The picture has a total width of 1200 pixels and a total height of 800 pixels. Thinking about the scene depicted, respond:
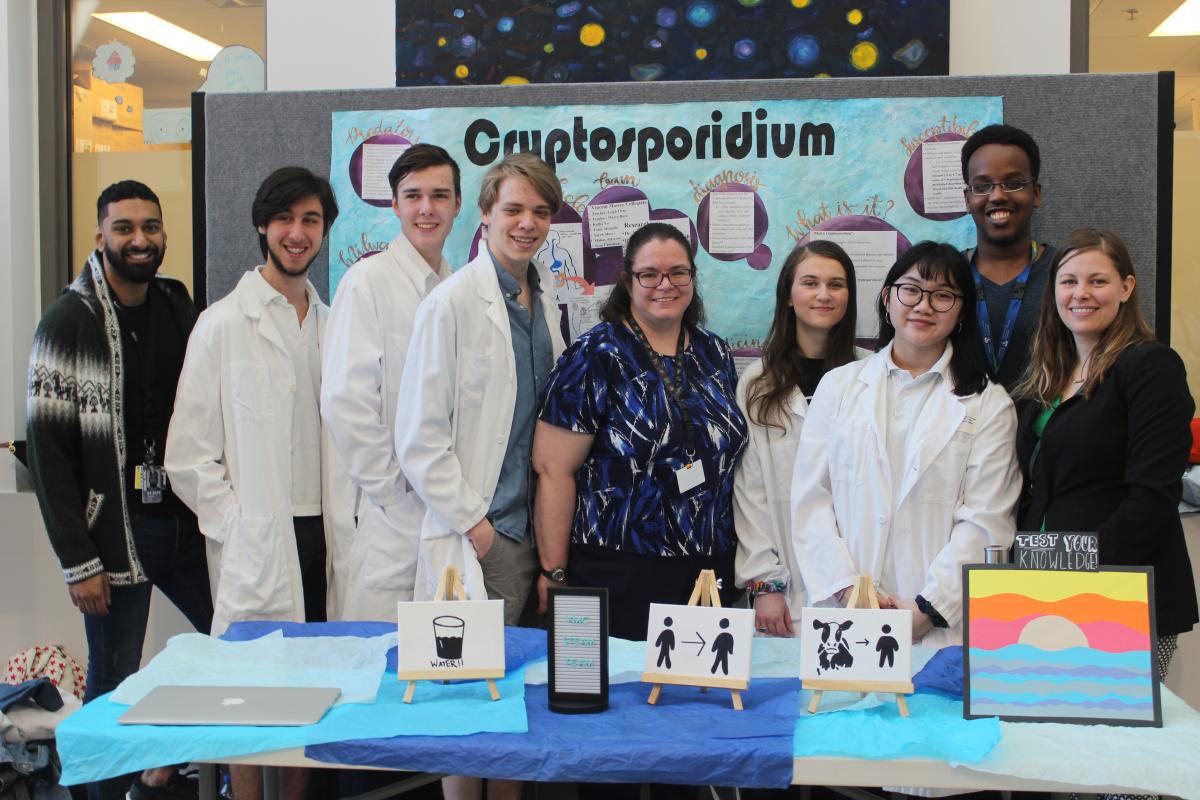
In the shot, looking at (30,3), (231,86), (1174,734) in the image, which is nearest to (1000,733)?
(1174,734)

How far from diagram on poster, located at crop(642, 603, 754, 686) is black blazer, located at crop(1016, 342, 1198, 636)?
91 centimetres

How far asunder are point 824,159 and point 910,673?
1.86 metres

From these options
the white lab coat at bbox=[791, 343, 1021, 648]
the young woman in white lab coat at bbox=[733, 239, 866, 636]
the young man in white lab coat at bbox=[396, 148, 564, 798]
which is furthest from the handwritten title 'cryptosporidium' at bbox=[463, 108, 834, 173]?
the white lab coat at bbox=[791, 343, 1021, 648]

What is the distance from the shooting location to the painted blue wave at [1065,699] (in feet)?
5.66

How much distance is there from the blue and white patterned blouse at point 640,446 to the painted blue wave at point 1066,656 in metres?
0.83

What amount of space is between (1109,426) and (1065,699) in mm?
731

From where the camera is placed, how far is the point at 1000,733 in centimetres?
167

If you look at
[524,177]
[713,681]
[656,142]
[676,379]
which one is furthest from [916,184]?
[713,681]

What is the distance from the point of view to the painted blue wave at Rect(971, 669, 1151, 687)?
1734 millimetres

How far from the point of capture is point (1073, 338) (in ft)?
7.87

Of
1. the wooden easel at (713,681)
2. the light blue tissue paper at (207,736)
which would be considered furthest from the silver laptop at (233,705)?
the wooden easel at (713,681)

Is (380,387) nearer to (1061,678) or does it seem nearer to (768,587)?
(768,587)

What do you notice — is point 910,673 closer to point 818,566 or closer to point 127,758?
point 818,566

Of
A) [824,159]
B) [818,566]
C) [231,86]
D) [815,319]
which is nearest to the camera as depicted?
[818,566]
